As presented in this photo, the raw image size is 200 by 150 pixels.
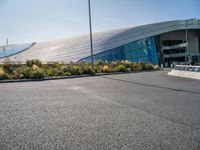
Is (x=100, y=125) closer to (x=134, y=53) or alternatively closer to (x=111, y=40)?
(x=134, y=53)

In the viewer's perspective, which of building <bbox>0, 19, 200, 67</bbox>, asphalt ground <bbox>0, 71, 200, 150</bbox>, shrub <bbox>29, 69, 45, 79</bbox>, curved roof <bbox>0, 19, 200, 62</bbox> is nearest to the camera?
asphalt ground <bbox>0, 71, 200, 150</bbox>

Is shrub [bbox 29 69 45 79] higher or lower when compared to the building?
lower

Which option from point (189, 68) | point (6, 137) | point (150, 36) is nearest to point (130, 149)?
point (6, 137)

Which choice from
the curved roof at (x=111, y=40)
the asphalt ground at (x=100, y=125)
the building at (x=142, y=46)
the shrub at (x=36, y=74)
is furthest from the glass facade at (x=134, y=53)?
the asphalt ground at (x=100, y=125)

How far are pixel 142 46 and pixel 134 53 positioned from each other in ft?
8.10

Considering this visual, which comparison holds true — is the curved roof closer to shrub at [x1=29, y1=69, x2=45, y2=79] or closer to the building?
the building

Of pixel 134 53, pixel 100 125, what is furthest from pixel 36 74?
pixel 134 53

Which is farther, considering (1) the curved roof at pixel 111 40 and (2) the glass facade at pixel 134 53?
(1) the curved roof at pixel 111 40

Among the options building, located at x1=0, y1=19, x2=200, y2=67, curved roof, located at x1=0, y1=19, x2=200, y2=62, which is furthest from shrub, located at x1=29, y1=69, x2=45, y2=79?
curved roof, located at x1=0, y1=19, x2=200, y2=62

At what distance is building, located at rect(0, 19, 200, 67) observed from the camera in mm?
54406

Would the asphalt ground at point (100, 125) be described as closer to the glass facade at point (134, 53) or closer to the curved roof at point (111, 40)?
the glass facade at point (134, 53)

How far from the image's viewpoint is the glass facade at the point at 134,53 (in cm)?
5338

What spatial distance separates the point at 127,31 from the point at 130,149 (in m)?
58.4

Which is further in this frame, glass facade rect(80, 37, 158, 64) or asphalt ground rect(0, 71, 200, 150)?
glass facade rect(80, 37, 158, 64)
